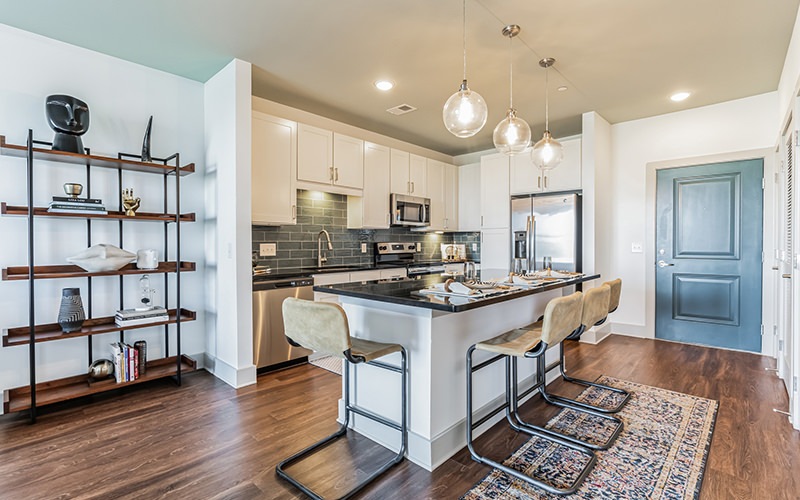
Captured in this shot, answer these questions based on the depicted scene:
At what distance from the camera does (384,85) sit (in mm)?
3586

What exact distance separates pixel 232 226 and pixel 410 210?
254 cm

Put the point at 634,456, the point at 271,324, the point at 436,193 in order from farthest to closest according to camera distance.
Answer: the point at 436,193
the point at 271,324
the point at 634,456

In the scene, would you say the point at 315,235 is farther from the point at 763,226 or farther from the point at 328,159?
the point at 763,226

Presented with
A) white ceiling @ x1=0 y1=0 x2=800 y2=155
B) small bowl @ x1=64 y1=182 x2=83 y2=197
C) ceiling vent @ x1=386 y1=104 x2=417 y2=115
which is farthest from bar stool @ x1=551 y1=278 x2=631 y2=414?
small bowl @ x1=64 y1=182 x2=83 y2=197

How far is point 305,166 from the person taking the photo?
3984mm

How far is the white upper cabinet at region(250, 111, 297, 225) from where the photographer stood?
11.8ft

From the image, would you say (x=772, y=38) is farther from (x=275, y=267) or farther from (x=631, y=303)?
(x=275, y=267)

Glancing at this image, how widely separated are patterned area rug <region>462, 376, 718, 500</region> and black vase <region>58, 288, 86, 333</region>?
9.01 ft

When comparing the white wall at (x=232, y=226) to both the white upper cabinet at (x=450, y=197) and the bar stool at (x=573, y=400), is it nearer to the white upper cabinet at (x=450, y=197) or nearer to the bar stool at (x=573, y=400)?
the bar stool at (x=573, y=400)

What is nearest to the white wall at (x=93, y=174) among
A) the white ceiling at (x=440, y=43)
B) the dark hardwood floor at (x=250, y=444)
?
the white ceiling at (x=440, y=43)

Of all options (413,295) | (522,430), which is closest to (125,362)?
(413,295)

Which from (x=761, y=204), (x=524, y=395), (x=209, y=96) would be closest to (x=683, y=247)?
(x=761, y=204)

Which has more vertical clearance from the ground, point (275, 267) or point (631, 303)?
point (275, 267)

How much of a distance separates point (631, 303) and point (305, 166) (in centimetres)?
407
